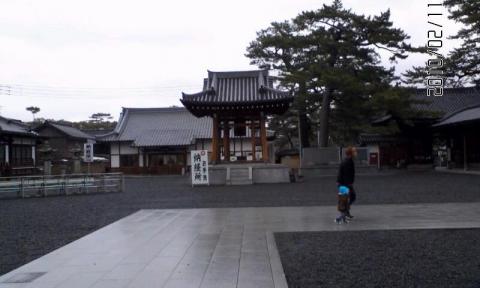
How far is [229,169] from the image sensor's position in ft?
80.4

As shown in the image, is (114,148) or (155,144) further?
(114,148)

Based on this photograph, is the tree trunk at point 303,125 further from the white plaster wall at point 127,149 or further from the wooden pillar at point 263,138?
the white plaster wall at point 127,149

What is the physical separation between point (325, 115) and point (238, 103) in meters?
9.18

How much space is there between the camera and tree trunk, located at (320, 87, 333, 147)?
3056cm

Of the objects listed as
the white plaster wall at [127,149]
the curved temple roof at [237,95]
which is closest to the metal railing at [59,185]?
the curved temple roof at [237,95]

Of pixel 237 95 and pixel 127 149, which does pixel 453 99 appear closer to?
pixel 237 95

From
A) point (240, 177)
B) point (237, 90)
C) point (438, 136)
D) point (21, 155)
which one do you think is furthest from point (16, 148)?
point (438, 136)

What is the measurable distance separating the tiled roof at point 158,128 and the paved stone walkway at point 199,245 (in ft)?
98.8

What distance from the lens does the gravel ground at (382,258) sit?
5328 mm

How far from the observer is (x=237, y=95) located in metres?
25.6

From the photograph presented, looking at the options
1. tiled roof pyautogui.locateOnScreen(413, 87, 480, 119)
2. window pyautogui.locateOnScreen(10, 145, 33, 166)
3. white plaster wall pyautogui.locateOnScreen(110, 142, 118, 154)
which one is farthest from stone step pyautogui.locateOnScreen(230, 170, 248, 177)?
white plaster wall pyautogui.locateOnScreen(110, 142, 118, 154)

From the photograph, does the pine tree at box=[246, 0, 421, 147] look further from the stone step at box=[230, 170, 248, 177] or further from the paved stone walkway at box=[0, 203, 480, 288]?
the paved stone walkway at box=[0, 203, 480, 288]

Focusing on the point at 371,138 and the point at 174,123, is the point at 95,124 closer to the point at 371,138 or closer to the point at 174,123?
the point at 174,123

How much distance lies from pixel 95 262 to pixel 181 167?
35771 millimetres
